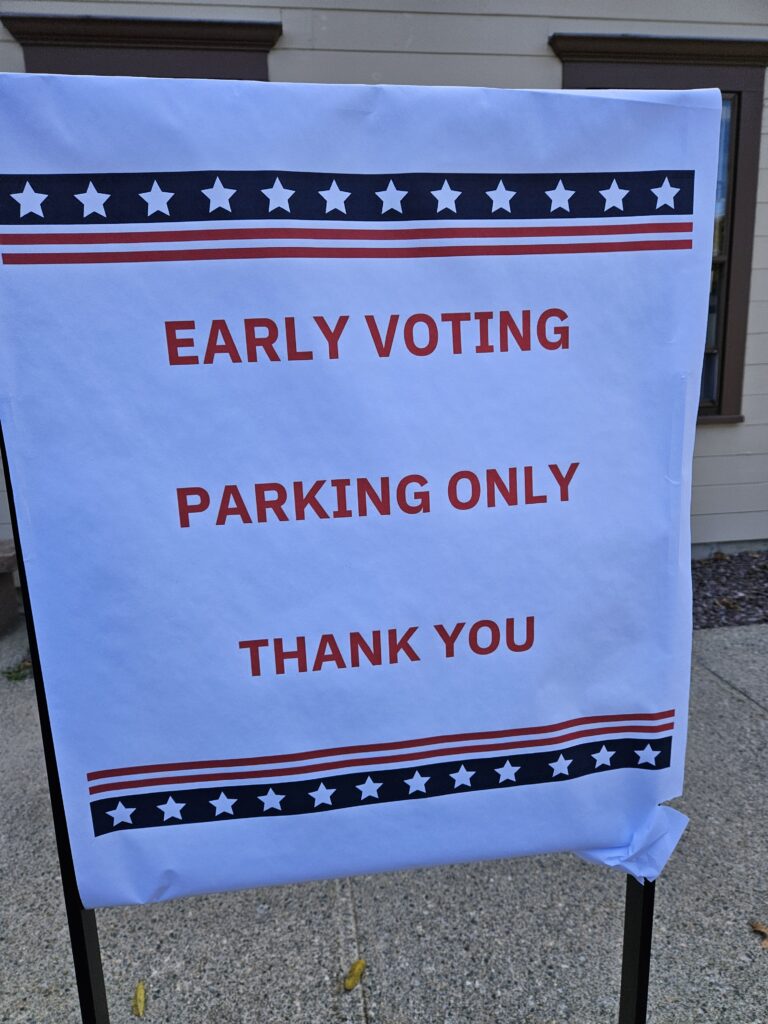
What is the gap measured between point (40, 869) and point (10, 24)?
15.0ft

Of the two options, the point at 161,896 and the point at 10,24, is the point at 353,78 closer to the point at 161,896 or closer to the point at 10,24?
the point at 10,24

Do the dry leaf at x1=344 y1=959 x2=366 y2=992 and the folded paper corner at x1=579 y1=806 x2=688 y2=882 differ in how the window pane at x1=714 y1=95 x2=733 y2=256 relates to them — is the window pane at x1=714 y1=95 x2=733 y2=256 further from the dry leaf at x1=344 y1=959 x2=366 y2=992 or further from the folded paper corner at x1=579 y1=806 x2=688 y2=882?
the dry leaf at x1=344 y1=959 x2=366 y2=992

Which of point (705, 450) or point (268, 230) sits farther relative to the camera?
point (705, 450)

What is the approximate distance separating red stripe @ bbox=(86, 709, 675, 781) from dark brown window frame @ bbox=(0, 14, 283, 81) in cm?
451

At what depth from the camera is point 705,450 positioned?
5.80 m

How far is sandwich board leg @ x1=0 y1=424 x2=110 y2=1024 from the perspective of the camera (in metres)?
1.21

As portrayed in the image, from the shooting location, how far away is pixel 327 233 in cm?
116

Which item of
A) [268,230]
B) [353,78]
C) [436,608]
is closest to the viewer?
[268,230]

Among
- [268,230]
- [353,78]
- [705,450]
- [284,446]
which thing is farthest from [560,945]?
[353,78]

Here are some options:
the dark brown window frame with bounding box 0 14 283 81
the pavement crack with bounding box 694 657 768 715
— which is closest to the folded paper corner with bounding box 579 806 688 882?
the pavement crack with bounding box 694 657 768 715

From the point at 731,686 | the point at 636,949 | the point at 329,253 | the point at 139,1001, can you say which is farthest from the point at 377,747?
the point at 731,686

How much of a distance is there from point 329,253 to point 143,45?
4398mm

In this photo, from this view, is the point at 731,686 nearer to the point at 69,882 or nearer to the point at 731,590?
the point at 731,590

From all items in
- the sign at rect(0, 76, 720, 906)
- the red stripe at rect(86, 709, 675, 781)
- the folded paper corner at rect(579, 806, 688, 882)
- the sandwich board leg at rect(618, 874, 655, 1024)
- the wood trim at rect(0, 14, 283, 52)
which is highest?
the wood trim at rect(0, 14, 283, 52)
